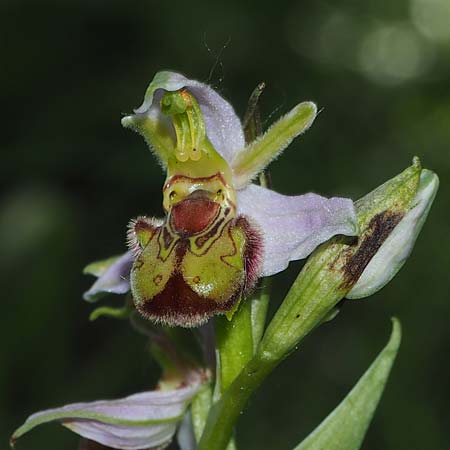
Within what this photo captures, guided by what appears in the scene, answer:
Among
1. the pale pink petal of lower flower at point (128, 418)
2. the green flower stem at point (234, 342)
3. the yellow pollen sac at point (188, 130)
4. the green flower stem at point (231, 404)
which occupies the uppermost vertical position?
the yellow pollen sac at point (188, 130)

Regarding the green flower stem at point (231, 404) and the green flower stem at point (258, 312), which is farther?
the green flower stem at point (258, 312)

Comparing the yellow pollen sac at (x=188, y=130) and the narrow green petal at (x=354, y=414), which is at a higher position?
the yellow pollen sac at (x=188, y=130)

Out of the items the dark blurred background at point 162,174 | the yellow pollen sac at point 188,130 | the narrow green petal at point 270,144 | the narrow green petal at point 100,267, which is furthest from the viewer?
the dark blurred background at point 162,174

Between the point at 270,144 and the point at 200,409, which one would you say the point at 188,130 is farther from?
the point at 200,409

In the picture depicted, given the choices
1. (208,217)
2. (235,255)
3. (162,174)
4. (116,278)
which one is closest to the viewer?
(235,255)

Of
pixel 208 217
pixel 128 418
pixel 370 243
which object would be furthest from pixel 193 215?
pixel 128 418

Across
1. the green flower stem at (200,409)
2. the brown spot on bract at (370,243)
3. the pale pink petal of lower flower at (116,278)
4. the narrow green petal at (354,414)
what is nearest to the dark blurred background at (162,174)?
the green flower stem at (200,409)

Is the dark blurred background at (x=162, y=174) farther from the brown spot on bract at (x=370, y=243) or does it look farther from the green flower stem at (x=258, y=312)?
the brown spot on bract at (x=370, y=243)

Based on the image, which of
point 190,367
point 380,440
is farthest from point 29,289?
point 190,367
